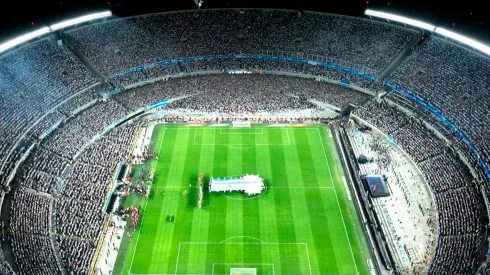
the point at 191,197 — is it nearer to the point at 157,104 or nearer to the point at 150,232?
the point at 150,232

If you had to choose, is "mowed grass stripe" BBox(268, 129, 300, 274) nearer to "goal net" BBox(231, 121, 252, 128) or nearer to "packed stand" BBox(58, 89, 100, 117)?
"goal net" BBox(231, 121, 252, 128)

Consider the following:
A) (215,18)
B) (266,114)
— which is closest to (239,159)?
(266,114)

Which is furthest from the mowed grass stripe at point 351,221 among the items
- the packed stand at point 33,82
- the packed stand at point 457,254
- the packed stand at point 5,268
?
the packed stand at point 33,82

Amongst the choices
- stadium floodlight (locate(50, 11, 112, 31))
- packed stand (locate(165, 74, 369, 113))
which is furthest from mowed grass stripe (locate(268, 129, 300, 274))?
stadium floodlight (locate(50, 11, 112, 31))

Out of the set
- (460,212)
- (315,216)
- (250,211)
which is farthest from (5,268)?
(460,212)

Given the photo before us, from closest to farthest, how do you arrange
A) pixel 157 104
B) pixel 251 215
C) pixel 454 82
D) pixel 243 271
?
pixel 243 271
pixel 251 215
pixel 454 82
pixel 157 104

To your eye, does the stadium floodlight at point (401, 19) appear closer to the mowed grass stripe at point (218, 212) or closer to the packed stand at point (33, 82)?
the mowed grass stripe at point (218, 212)
